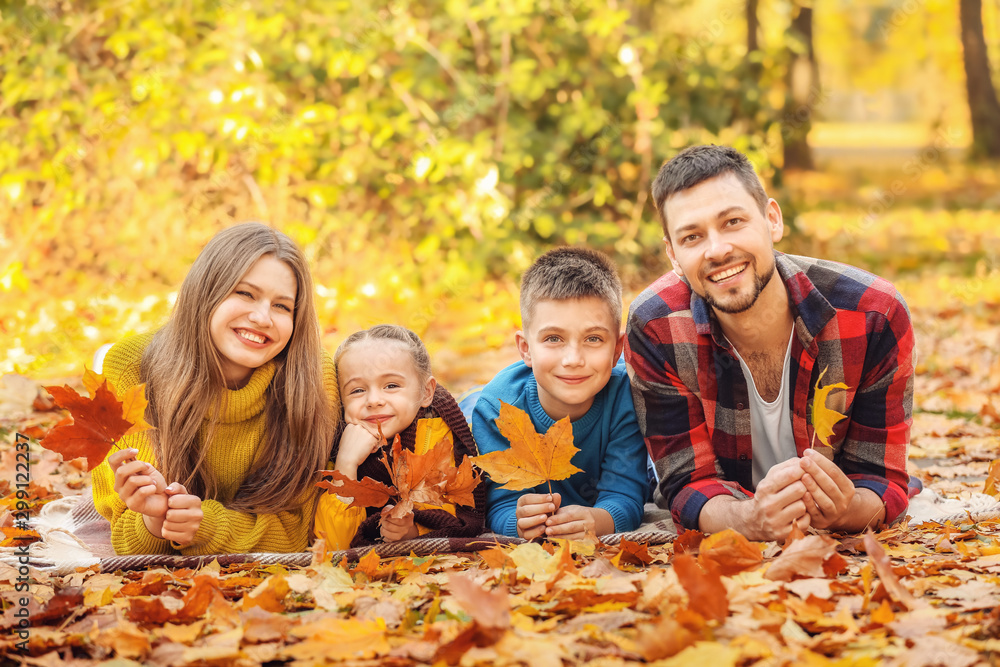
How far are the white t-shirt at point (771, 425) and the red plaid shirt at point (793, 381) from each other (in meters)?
0.03

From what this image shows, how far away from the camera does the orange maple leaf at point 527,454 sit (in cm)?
209

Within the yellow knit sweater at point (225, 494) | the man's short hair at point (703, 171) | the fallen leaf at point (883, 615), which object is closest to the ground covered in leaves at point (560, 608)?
the fallen leaf at point (883, 615)

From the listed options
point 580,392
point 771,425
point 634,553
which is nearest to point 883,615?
point 634,553

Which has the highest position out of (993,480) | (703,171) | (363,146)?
(363,146)

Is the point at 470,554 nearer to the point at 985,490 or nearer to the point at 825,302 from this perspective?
the point at 825,302

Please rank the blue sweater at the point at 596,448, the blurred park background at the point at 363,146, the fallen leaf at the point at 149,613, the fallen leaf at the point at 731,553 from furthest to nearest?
1. the blurred park background at the point at 363,146
2. the blue sweater at the point at 596,448
3. the fallen leaf at the point at 731,553
4. the fallen leaf at the point at 149,613

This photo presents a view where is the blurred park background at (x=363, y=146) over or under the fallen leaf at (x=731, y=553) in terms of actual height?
over

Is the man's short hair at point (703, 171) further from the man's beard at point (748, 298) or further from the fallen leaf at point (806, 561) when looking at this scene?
the fallen leaf at point (806, 561)

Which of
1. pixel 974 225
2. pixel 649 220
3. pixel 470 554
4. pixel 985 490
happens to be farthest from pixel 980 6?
pixel 470 554

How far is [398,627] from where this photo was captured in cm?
172

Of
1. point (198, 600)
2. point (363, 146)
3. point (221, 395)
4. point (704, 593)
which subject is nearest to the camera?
point (704, 593)

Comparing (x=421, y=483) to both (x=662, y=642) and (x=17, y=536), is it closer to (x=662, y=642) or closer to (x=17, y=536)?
(x=662, y=642)

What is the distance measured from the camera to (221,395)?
8.55 feet

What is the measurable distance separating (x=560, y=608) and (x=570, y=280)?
1.23m
